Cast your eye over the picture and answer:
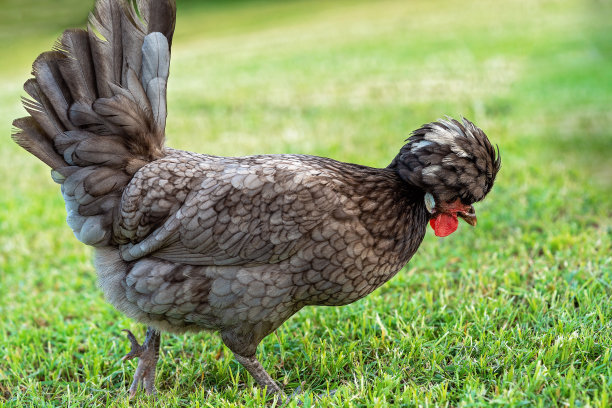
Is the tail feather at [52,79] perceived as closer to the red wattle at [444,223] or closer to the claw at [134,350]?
the claw at [134,350]

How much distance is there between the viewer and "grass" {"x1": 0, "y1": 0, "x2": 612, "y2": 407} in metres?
3.03

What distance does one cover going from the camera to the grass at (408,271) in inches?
119

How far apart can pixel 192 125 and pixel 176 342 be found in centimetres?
569

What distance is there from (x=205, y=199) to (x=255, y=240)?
327 millimetres

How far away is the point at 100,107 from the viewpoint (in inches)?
123

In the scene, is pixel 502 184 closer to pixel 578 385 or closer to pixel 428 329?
pixel 428 329

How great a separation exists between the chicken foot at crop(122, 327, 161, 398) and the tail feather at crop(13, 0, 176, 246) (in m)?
0.59

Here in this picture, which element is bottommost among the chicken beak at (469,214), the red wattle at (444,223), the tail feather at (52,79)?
the red wattle at (444,223)

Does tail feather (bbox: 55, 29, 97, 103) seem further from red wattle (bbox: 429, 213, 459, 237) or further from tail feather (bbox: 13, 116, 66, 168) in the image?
red wattle (bbox: 429, 213, 459, 237)

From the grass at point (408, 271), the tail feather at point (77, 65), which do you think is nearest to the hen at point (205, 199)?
the tail feather at point (77, 65)

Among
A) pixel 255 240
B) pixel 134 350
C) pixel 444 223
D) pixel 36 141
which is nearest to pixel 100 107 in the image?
pixel 36 141

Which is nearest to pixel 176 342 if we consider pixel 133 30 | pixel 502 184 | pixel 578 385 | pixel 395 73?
pixel 133 30

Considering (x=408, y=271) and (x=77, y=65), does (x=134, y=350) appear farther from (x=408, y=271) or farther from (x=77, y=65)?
(x=408, y=271)

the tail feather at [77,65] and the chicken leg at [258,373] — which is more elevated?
Result: the tail feather at [77,65]
